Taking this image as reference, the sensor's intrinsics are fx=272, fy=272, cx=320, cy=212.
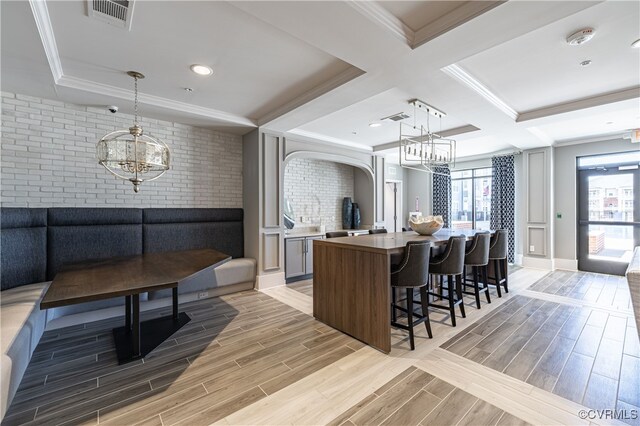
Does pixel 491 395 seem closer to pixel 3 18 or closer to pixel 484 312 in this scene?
pixel 484 312

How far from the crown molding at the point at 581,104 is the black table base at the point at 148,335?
5.55m

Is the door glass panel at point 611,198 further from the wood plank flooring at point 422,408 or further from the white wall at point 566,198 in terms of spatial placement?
the wood plank flooring at point 422,408

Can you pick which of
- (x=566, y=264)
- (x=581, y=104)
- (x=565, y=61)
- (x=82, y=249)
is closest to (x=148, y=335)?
(x=82, y=249)

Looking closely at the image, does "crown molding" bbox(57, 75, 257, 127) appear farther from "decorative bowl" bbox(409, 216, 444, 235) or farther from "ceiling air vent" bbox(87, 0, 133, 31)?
"decorative bowl" bbox(409, 216, 444, 235)

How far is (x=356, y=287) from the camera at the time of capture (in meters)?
2.75

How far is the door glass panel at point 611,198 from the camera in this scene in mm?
5215

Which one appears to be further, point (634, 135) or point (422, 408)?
point (634, 135)

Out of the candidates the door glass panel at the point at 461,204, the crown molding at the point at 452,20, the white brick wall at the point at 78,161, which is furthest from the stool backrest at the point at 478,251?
the door glass panel at the point at 461,204

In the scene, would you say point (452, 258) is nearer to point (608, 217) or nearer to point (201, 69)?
point (201, 69)

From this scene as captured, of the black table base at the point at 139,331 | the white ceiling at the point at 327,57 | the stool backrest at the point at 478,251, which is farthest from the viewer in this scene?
the stool backrest at the point at 478,251

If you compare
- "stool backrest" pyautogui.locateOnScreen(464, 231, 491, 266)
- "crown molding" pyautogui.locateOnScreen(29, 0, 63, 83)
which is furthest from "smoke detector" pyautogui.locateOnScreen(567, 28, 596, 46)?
"crown molding" pyautogui.locateOnScreen(29, 0, 63, 83)

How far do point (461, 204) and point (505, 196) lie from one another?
1.24 m

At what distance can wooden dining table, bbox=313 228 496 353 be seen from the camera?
8.14 ft

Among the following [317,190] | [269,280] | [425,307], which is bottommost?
[269,280]
